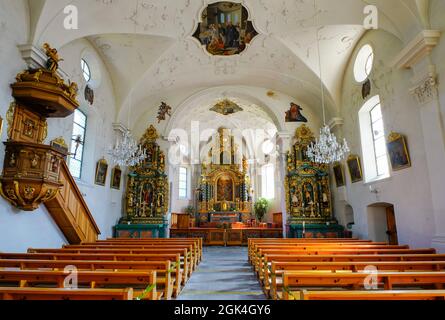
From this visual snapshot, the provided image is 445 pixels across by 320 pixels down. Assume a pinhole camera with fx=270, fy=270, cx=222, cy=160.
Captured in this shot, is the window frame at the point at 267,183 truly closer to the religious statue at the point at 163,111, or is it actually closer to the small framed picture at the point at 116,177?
the religious statue at the point at 163,111

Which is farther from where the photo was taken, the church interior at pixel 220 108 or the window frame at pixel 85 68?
the window frame at pixel 85 68

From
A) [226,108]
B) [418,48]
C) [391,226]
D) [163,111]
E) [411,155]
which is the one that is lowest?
[391,226]

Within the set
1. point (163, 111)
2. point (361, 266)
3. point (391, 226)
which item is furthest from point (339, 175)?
point (163, 111)

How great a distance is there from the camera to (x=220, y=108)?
17.1m

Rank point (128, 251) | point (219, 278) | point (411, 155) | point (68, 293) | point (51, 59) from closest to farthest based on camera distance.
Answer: point (68, 293), point (128, 251), point (219, 278), point (51, 59), point (411, 155)

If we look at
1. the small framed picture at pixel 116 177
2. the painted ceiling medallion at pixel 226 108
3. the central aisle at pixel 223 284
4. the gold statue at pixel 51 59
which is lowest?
the central aisle at pixel 223 284

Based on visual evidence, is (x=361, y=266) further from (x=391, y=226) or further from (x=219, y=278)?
(x=391, y=226)

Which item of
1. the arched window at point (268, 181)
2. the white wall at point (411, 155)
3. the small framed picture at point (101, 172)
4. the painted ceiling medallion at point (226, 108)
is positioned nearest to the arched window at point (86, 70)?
the small framed picture at point (101, 172)

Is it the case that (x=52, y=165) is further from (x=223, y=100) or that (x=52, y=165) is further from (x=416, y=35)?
(x=223, y=100)

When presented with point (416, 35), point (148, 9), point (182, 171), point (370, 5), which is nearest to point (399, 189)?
point (416, 35)

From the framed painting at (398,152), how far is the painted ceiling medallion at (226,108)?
9.87 m

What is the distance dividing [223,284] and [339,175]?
780cm

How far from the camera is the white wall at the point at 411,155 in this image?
263 inches

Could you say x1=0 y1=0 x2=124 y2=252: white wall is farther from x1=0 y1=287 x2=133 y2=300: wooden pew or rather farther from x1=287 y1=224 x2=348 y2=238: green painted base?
x1=287 y1=224 x2=348 y2=238: green painted base
